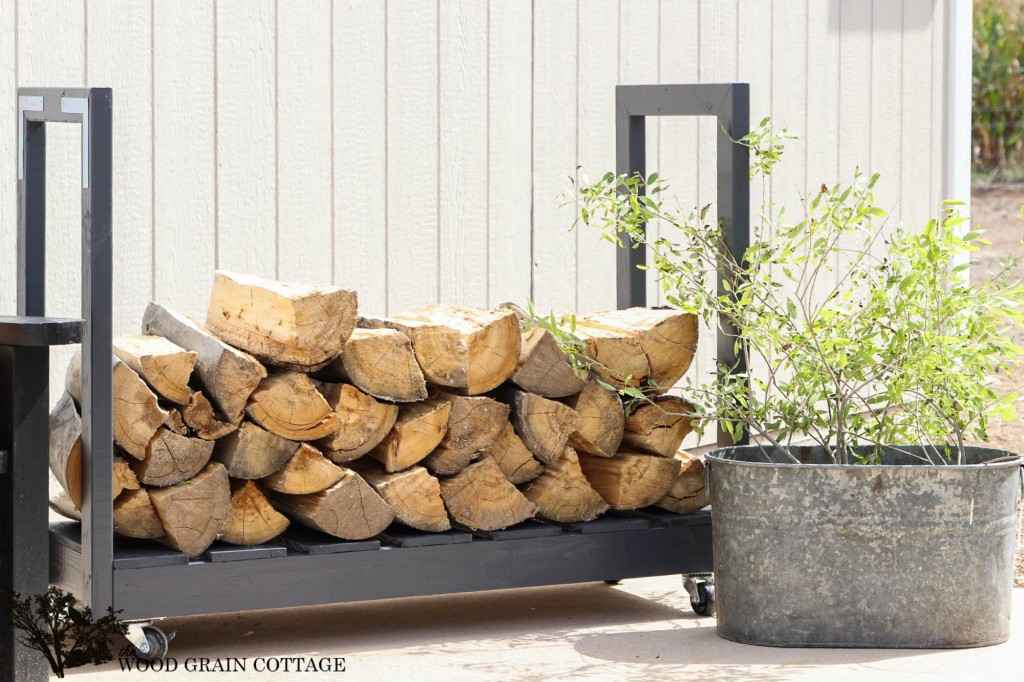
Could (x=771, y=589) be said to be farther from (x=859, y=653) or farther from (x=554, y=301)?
(x=554, y=301)

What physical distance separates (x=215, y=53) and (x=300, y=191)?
0.43 m

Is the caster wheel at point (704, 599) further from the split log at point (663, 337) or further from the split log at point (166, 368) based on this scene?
the split log at point (166, 368)

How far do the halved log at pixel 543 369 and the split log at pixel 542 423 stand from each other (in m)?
0.03

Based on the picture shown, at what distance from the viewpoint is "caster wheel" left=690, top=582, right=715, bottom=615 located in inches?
150

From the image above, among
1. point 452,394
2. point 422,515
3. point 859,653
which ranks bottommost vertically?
point 859,653

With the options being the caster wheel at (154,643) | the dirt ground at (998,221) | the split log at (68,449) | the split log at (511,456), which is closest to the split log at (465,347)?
the split log at (511,456)

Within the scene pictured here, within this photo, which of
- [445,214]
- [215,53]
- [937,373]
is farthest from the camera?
[445,214]

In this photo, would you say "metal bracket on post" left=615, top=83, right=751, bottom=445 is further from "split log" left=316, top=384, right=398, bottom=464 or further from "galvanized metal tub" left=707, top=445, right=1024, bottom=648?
"split log" left=316, top=384, right=398, bottom=464

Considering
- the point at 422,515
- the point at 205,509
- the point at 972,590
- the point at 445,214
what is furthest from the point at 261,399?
the point at 972,590

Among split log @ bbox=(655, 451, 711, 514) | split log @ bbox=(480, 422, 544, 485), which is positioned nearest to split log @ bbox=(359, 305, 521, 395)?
split log @ bbox=(480, 422, 544, 485)

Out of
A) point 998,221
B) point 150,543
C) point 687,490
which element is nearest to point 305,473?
point 150,543

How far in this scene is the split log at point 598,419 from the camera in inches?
144

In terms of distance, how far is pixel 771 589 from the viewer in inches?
135

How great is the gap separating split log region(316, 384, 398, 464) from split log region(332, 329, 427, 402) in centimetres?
3
